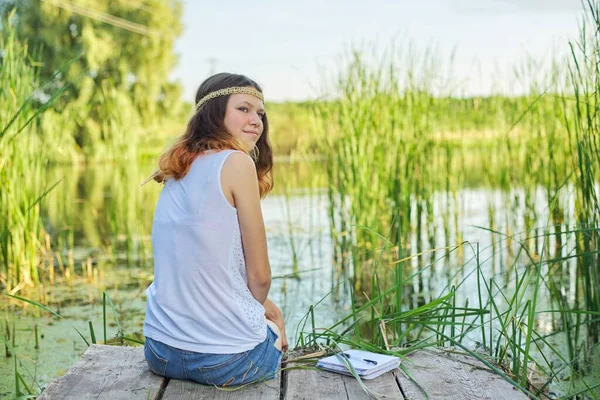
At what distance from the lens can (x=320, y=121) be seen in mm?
4980

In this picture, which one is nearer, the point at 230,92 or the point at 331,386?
the point at 331,386

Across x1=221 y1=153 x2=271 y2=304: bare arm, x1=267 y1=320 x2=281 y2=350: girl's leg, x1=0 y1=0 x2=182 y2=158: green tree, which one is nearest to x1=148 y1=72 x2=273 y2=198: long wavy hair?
x1=221 y1=153 x2=271 y2=304: bare arm

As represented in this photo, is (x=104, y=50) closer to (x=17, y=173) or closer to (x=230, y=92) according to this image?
(x=17, y=173)

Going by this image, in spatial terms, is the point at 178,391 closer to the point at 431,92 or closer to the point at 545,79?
the point at 431,92

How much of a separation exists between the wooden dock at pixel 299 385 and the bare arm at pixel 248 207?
280mm

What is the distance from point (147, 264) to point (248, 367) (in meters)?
3.69

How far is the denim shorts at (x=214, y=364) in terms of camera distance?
1979 mm

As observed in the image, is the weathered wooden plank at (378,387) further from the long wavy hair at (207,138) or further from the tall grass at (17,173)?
the tall grass at (17,173)

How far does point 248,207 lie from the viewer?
6.57 feet

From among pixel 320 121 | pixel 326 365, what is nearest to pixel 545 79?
pixel 320 121

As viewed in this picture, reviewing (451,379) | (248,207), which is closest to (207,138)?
(248,207)

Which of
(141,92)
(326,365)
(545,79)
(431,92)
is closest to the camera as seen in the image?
(326,365)

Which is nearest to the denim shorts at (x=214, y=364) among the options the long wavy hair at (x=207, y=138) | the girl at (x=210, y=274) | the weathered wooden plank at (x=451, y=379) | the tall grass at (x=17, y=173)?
the girl at (x=210, y=274)

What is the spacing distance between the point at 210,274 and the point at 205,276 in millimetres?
14
